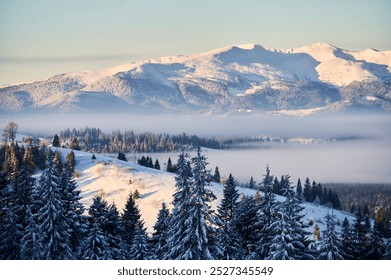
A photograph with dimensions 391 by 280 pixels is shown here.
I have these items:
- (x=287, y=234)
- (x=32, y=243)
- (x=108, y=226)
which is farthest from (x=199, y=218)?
(x=108, y=226)

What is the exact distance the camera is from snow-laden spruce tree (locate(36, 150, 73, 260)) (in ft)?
91.4

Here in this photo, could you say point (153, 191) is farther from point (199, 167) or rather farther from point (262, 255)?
point (199, 167)

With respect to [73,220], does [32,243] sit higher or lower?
lower

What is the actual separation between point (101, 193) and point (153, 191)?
8.57 meters

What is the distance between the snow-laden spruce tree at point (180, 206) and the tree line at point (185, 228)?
1 cm

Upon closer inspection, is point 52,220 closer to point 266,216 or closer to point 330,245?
point 266,216

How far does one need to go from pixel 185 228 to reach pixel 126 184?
60787 millimetres

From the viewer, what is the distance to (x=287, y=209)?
27047mm

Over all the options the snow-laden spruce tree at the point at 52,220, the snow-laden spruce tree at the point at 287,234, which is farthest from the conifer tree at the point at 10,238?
the snow-laden spruce tree at the point at 287,234

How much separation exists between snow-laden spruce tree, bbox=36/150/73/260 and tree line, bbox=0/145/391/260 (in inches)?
2.1

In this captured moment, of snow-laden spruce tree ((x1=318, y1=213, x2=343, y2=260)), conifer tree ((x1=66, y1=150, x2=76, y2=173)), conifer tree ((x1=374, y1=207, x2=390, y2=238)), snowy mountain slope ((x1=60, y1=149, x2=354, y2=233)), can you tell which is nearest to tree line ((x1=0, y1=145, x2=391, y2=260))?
snow-laden spruce tree ((x1=318, y1=213, x2=343, y2=260))

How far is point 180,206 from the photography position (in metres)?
25.1

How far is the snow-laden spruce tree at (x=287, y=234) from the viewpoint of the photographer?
26391 mm
